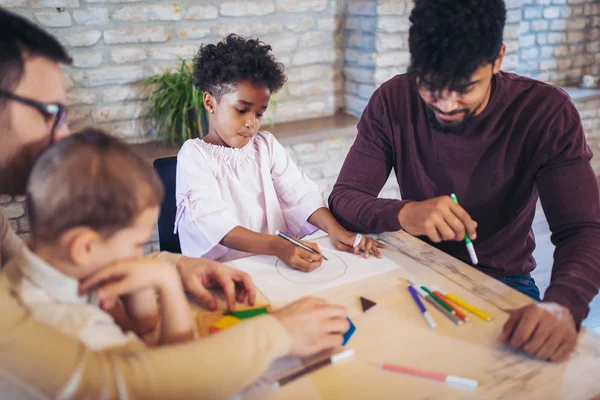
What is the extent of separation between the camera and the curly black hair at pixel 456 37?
1.09m

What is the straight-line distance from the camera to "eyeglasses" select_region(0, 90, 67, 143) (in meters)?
0.81

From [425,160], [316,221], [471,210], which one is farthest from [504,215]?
[316,221]

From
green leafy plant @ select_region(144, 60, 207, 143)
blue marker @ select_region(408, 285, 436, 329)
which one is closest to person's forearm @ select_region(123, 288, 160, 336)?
blue marker @ select_region(408, 285, 436, 329)

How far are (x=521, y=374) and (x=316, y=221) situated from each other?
836 mm

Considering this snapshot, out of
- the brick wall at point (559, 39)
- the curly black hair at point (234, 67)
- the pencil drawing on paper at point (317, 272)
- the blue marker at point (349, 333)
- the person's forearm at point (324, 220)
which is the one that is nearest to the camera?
the blue marker at point (349, 333)

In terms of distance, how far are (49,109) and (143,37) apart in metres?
2.04

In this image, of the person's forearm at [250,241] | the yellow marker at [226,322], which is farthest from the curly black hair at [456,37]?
the yellow marker at [226,322]

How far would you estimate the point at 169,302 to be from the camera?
0.83 metres

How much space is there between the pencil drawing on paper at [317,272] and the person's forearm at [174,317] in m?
0.32

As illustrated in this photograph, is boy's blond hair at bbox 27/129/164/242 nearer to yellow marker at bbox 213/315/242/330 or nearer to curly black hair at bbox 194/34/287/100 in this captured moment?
yellow marker at bbox 213/315/242/330

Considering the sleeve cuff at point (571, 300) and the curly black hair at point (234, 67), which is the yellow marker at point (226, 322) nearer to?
the sleeve cuff at point (571, 300)

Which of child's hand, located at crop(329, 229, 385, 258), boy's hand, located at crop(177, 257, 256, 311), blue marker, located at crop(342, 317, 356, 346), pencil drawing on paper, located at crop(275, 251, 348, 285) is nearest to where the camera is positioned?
blue marker, located at crop(342, 317, 356, 346)

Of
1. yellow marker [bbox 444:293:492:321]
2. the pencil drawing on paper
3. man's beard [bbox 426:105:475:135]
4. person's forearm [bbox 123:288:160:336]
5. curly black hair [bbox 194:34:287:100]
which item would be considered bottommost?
the pencil drawing on paper

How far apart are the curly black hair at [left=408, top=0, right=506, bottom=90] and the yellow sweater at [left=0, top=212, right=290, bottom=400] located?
711 mm
